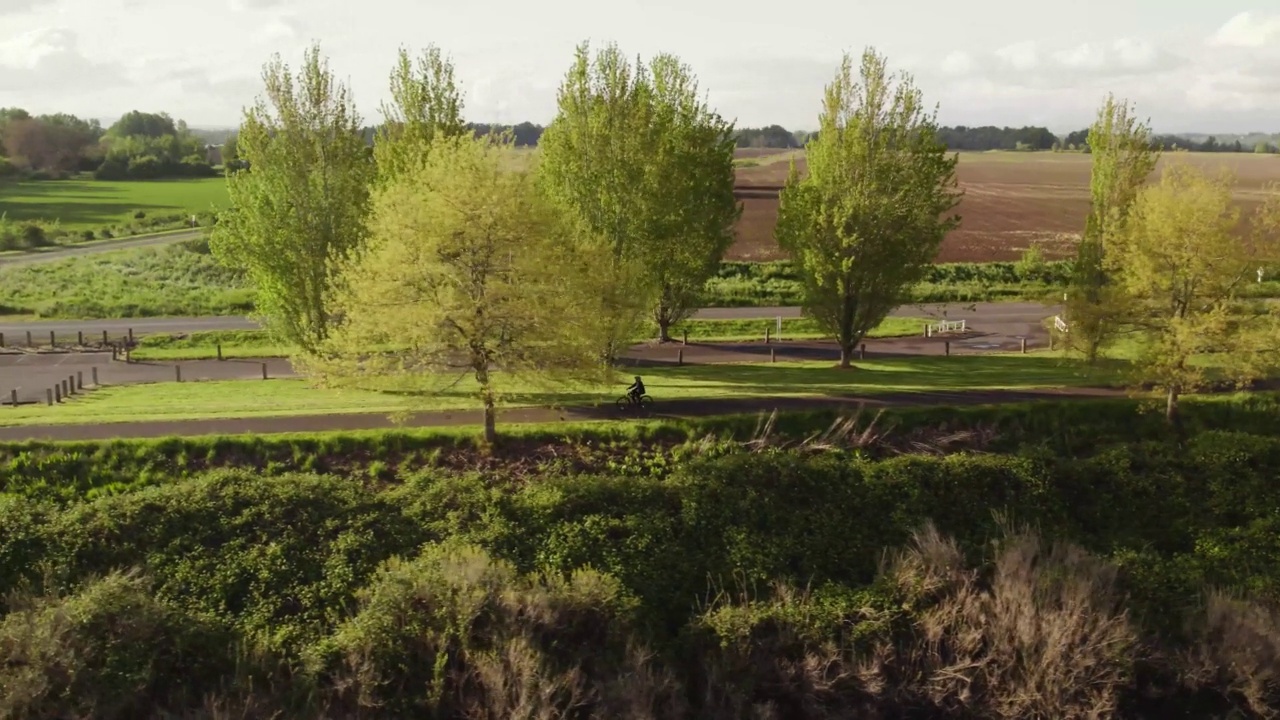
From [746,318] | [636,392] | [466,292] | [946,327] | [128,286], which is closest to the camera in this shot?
[466,292]

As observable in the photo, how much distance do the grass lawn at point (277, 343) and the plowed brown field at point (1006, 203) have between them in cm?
718

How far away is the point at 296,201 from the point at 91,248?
142 ft

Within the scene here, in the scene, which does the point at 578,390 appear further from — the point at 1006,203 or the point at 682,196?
the point at 1006,203

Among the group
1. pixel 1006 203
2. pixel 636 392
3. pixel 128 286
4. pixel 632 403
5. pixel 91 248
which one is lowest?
pixel 632 403

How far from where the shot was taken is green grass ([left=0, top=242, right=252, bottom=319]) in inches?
1645

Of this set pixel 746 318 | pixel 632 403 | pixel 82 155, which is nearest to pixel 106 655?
pixel 632 403

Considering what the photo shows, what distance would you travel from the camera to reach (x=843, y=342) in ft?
99.1

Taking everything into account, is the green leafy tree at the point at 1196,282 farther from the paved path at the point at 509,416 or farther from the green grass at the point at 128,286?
the green grass at the point at 128,286

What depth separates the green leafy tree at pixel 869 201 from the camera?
2842 centimetres

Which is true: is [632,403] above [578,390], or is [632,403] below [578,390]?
below

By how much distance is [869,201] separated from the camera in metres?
28.5

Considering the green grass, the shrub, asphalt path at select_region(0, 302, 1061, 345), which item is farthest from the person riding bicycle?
the green grass

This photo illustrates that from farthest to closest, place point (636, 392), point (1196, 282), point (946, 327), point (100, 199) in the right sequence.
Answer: point (100, 199), point (946, 327), point (636, 392), point (1196, 282)

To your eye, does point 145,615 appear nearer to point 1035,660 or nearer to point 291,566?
point 291,566
